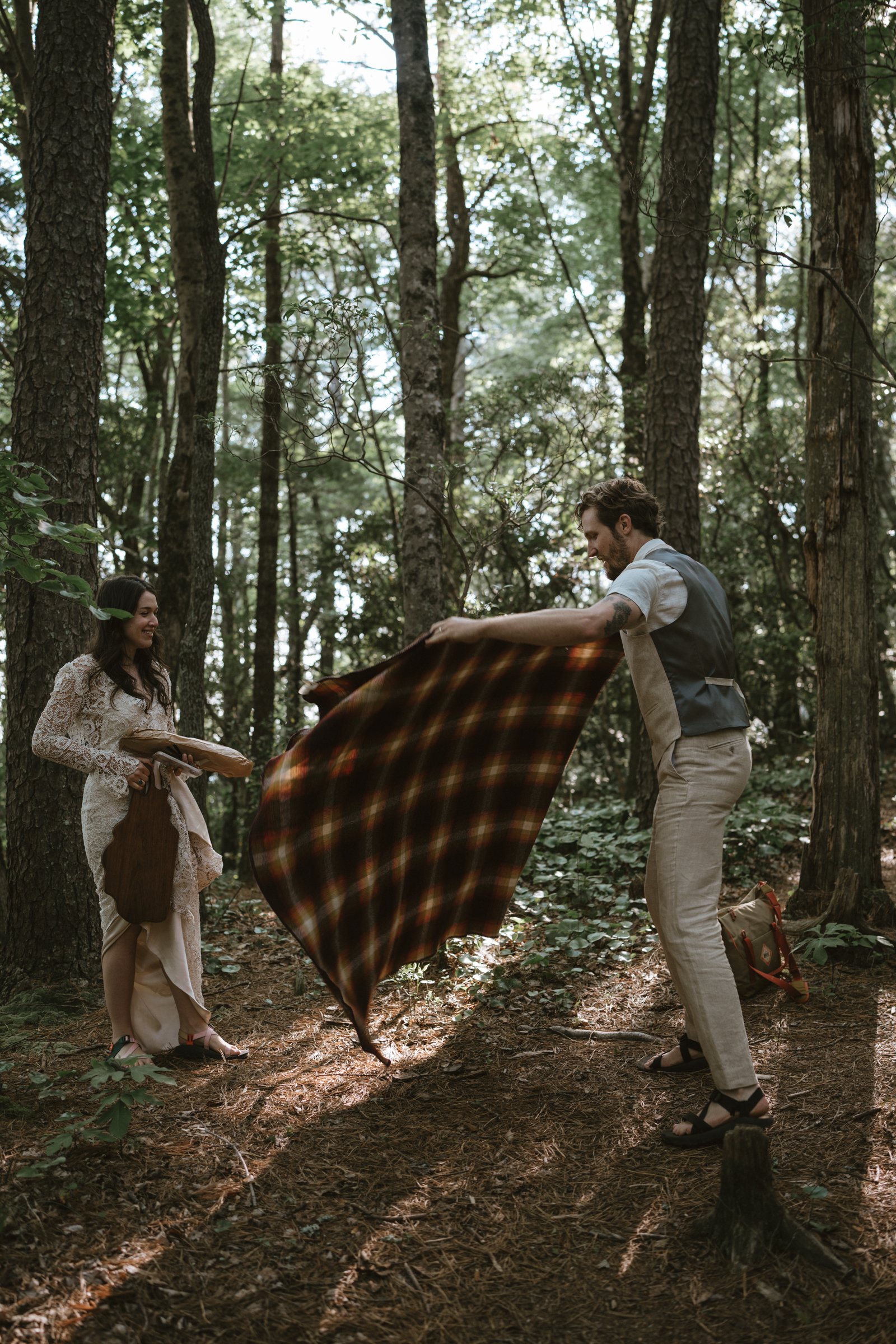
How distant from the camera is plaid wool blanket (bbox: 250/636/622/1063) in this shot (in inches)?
156

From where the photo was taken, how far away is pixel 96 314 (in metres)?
6.39

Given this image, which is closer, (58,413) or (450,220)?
(58,413)

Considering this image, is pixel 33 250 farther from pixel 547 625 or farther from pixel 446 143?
pixel 446 143

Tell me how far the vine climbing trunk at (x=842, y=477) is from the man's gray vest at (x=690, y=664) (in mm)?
2782

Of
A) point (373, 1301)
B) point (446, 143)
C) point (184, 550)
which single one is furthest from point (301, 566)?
point (373, 1301)

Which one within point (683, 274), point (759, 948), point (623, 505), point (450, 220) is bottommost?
point (759, 948)

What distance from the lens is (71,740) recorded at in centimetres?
473

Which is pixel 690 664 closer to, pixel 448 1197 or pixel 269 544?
pixel 448 1197

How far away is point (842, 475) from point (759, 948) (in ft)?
10.4

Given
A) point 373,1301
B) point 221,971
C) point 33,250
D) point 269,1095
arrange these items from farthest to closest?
point 221,971, point 33,250, point 269,1095, point 373,1301

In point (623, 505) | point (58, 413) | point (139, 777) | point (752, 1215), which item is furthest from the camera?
point (58, 413)

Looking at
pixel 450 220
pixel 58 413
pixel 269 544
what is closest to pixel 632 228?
pixel 450 220

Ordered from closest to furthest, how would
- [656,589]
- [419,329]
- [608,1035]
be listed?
[656,589], [608,1035], [419,329]

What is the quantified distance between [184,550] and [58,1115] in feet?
22.1
